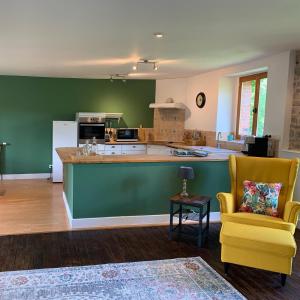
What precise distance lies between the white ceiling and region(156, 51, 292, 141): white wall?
10.3 inches

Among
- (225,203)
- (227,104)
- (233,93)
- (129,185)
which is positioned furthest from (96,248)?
(233,93)

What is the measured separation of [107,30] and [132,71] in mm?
3106

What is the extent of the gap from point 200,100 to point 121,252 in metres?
4.41

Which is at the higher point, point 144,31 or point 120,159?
point 144,31

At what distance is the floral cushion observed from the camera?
3.67m

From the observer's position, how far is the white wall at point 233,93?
4742 millimetres

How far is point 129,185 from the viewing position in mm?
4551

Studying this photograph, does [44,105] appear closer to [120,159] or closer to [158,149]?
[158,149]

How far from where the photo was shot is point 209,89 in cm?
688

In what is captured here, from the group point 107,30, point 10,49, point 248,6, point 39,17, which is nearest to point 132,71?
point 10,49

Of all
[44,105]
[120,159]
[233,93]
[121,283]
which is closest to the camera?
[121,283]

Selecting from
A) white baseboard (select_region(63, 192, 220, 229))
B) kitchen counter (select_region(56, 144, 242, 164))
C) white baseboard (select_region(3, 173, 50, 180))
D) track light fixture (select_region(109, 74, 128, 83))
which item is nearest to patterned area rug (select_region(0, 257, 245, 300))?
white baseboard (select_region(63, 192, 220, 229))

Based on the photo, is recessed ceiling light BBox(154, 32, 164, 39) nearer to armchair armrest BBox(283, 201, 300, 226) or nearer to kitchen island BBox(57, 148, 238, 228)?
kitchen island BBox(57, 148, 238, 228)

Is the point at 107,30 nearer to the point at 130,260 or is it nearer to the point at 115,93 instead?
the point at 130,260
